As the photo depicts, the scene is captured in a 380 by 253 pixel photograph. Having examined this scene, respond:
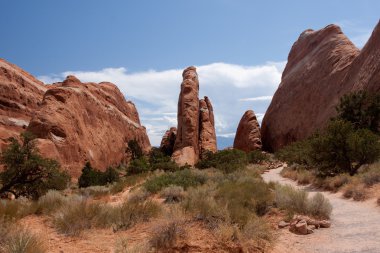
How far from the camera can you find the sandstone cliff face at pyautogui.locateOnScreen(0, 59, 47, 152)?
125 feet

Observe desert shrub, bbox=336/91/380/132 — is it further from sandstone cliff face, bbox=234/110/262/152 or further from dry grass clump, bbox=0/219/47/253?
dry grass clump, bbox=0/219/47/253

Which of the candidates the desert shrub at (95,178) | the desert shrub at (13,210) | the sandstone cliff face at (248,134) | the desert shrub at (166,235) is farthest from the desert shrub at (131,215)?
Result: the sandstone cliff face at (248,134)

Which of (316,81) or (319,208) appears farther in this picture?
(316,81)

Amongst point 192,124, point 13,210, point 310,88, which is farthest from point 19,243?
point 310,88

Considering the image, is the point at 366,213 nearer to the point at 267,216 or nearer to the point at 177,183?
the point at 267,216

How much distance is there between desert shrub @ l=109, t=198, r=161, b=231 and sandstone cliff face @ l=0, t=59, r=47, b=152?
100 feet

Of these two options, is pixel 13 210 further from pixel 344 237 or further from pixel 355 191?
pixel 355 191

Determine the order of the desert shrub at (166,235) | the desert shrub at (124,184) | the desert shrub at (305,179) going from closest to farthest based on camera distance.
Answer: the desert shrub at (166,235)
the desert shrub at (305,179)
the desert shrub at (124,184)

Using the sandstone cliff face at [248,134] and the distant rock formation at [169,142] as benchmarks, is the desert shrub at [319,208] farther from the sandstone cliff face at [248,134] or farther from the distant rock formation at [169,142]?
the sandstone cliff face at [248,134]

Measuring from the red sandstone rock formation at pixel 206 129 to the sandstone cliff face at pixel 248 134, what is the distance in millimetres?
6506

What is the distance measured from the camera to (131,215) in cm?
858

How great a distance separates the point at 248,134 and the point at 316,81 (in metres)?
13.0

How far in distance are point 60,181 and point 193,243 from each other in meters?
15.8

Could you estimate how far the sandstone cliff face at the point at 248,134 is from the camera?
2128 inches
